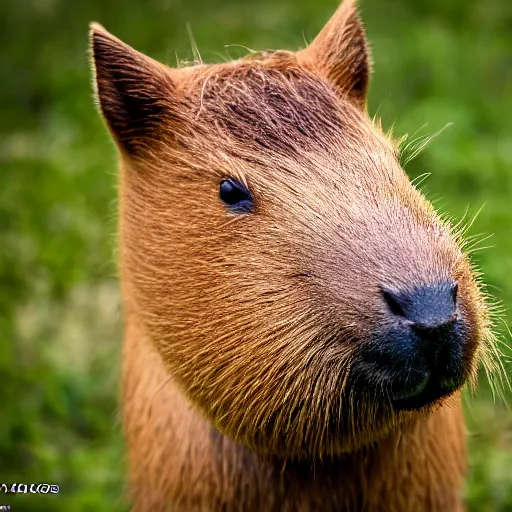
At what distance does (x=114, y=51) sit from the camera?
406 cm

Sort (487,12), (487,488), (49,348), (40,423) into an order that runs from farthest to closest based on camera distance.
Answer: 1. (487,12)
2. (49,348)
3. (40,423)
4. (487,488)

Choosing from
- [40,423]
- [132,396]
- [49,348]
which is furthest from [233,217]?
[49,348]

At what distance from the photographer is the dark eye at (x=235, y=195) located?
3746mm

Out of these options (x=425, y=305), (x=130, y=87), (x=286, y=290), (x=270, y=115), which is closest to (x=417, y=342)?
(x=425, y=305)

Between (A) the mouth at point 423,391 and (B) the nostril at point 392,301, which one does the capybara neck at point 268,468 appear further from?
(B) the nostril at point 392,301

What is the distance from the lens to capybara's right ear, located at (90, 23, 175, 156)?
4.06 meters

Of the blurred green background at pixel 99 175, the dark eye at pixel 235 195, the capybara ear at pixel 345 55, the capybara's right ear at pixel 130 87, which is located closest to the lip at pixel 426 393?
the blurred green background at pixel 99 175

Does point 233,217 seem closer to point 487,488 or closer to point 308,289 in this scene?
point 308,289

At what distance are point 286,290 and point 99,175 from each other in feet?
19.3

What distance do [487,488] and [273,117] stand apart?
9.74 ft

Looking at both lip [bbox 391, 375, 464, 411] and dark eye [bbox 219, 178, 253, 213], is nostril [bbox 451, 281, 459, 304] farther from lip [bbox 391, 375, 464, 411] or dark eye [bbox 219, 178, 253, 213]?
dark eye [bbox 219, 178, 253, 213]

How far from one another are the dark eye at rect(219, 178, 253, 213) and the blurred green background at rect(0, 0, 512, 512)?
→ 124 cm

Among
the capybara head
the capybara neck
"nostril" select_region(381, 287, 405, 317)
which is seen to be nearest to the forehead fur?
the capybara head

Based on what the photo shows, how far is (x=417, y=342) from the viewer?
10.6 feet
